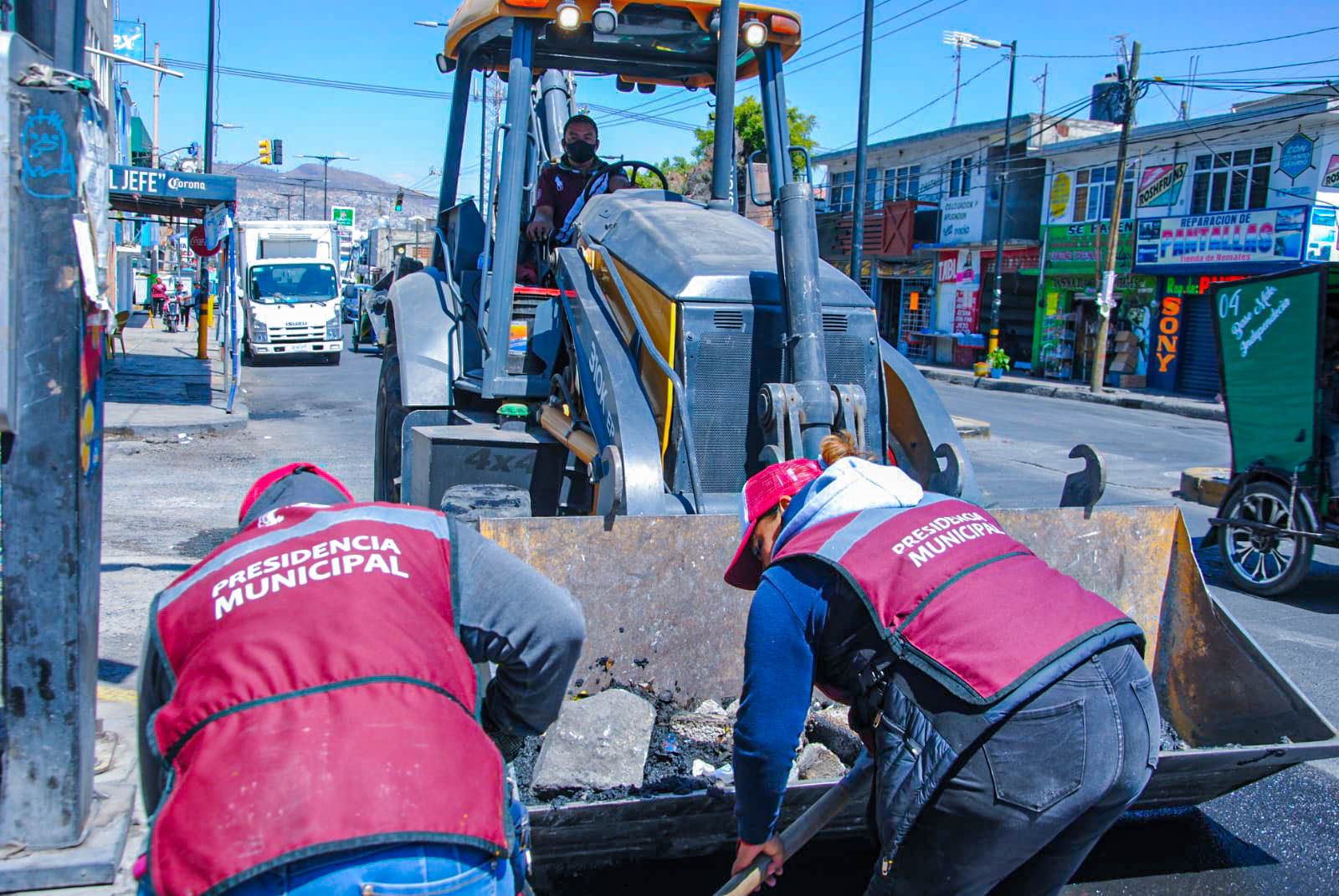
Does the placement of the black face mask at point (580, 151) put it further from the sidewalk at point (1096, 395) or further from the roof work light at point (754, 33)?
the sidewalk at point (1096, 395)

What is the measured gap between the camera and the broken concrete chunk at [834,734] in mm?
3941

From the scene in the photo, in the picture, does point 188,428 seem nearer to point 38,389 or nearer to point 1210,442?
point 38,389

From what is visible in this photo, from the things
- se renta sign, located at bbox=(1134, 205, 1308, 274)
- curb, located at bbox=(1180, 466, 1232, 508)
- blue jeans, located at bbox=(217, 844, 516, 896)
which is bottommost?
curb, located at bbox=(1180, 466, 1232, 508)

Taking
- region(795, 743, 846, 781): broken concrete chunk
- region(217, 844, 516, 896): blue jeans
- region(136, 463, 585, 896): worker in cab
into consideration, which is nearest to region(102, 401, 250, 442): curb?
region(795, 743, 846, 781): broken concrete chunk

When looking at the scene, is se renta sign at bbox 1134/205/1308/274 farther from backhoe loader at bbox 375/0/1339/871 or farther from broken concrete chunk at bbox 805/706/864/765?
broken concrete chunk at bbox 805/706/864/765

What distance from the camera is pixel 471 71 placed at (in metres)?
7.00

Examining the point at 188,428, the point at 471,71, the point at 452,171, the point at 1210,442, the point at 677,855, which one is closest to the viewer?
the point at 677,855

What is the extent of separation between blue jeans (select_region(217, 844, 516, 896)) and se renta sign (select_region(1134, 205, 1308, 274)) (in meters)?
26.2

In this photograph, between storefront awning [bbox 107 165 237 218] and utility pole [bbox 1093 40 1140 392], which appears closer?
storefront awning [bbox 107 165 237 218]

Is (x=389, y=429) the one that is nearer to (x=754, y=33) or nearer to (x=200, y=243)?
(x=754, y=33)

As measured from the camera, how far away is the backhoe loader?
4000mm

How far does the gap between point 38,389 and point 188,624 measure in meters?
1.77

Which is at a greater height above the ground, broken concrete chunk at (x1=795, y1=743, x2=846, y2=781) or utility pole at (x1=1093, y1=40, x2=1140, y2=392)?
utility pole at (x1=1093, y1=40, x2=1140, y2=392)

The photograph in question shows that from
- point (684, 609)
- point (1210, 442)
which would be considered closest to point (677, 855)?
point (684, 609)
